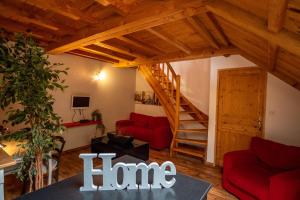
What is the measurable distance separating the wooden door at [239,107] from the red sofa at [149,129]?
5.05ft

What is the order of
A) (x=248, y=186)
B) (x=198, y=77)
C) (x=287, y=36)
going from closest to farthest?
(x=287, y=36), (x=248, y=186), (x=198, y=77)

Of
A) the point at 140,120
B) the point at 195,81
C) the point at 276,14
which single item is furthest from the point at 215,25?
the point at 140,120

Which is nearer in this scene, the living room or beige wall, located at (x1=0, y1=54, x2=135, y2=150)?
the living room

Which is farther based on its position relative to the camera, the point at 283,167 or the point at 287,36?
the point at 283,167

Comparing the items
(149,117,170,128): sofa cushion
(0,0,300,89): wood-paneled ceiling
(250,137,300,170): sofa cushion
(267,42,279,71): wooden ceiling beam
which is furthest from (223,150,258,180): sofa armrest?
(149,117,170,128): sofa cushion

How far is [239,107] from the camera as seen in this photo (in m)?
→ 3.63

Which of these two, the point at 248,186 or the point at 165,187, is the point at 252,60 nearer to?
the point at 248,186

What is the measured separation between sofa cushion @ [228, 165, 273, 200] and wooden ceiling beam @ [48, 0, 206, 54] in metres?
2.23

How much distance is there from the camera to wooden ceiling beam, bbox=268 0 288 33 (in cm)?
106

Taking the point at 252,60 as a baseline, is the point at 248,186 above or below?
below

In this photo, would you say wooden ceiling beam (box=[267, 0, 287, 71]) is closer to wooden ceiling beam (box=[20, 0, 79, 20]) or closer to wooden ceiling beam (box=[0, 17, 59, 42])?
wooden ceiling beam (box=[20, 0, 79, 20])

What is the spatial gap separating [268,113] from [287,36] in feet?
7.78

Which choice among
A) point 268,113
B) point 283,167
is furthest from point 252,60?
point 283,167

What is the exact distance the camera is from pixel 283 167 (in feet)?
8.23
